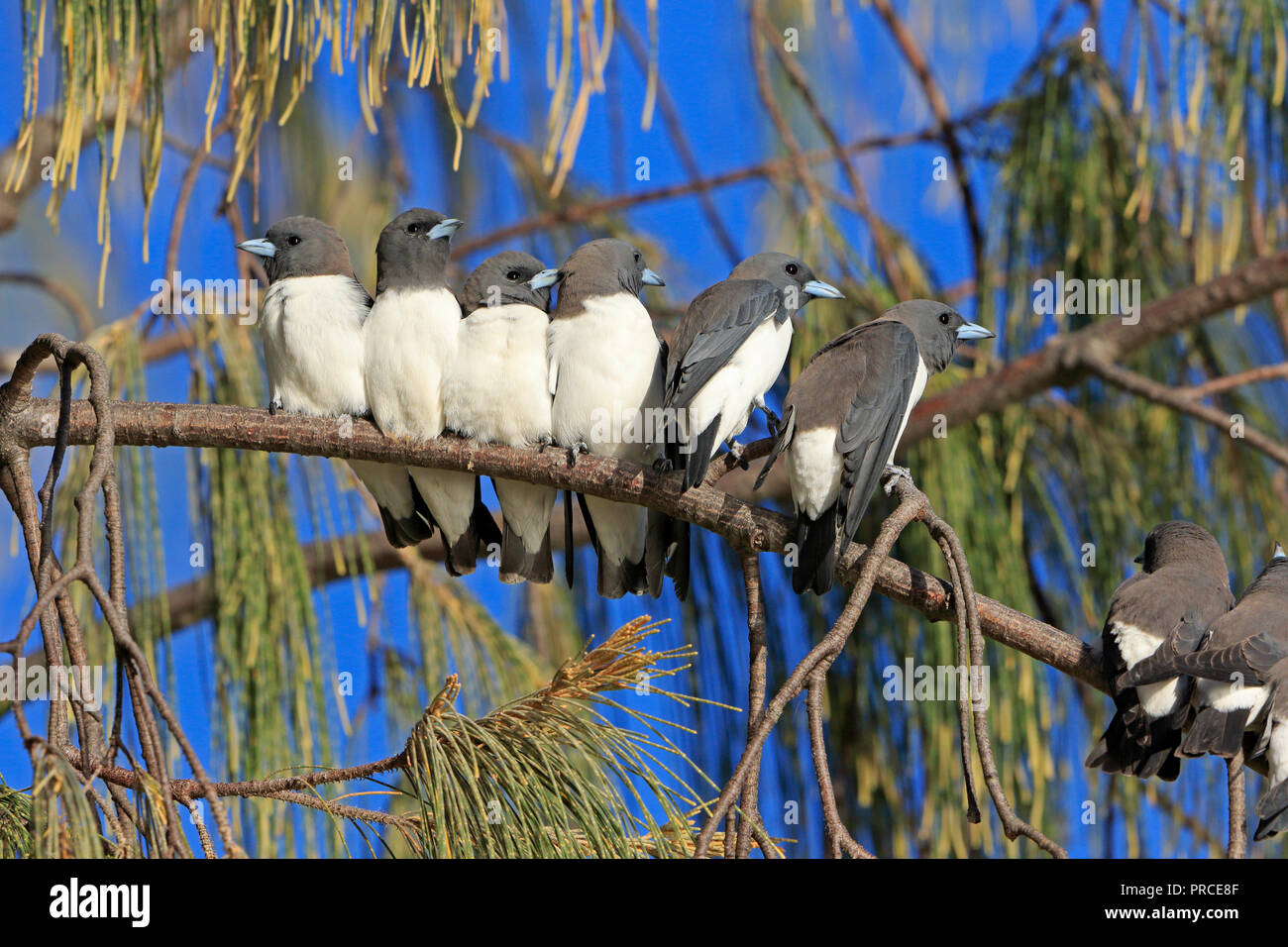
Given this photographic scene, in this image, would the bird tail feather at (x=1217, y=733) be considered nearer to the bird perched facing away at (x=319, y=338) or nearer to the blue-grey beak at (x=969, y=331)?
the blue-grey beak at (x=969, y=331)

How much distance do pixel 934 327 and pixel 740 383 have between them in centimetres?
46

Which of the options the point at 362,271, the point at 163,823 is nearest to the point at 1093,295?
the point at 362,271

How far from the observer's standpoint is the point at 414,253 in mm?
1904

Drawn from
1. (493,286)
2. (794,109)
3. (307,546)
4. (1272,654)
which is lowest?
(1272,654)

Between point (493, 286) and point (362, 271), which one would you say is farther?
point (362, 271)

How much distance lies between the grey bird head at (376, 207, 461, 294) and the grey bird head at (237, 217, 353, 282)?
12 cm

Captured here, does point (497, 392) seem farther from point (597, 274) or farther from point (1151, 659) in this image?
point (1151, 659)

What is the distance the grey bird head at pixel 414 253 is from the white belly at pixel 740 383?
1.47ft

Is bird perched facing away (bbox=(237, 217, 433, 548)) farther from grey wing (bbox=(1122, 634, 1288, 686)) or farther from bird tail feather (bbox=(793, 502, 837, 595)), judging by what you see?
grey wing (bbox=(1122, 634, 1288, 686))

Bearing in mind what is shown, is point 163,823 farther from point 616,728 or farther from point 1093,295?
point 1093,295

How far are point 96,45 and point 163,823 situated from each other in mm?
974

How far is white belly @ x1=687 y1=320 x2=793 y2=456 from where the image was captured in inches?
68.4

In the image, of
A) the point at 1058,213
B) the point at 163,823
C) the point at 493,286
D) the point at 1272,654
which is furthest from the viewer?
the point at 1058,213

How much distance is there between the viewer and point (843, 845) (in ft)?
3.82
